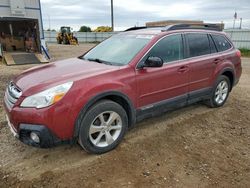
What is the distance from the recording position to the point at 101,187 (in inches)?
106

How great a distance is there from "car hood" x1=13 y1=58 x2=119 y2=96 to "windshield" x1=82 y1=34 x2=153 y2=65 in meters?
0.25

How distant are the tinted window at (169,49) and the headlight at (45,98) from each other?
151cm

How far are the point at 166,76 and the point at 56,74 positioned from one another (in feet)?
5.66

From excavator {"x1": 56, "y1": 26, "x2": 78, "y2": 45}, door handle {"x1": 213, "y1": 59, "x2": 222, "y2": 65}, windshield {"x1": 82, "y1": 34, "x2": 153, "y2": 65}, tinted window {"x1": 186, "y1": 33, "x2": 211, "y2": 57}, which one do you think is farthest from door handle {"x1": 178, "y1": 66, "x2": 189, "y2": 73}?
excavator {"x1": 56, "y1": 26, "x2": 78, "y2": 45}

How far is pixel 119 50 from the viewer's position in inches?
154

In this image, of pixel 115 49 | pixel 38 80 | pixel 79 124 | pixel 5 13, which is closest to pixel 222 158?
pixel 79 124

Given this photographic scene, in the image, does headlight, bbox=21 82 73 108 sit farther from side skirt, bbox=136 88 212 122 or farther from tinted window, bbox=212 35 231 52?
tinted window, bbox=212 35 231 52

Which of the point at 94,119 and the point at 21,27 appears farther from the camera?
the point at 21,27

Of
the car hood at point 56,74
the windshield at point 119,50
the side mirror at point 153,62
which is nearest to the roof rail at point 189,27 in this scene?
the windshield at point 119,50

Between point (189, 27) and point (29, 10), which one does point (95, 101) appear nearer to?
point (189, 27)

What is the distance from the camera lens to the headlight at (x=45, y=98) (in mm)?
2736

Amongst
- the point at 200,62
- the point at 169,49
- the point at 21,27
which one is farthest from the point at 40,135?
the point at 21,27

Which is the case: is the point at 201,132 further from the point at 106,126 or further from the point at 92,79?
the point at 92,79

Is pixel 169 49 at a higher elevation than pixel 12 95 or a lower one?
higher
